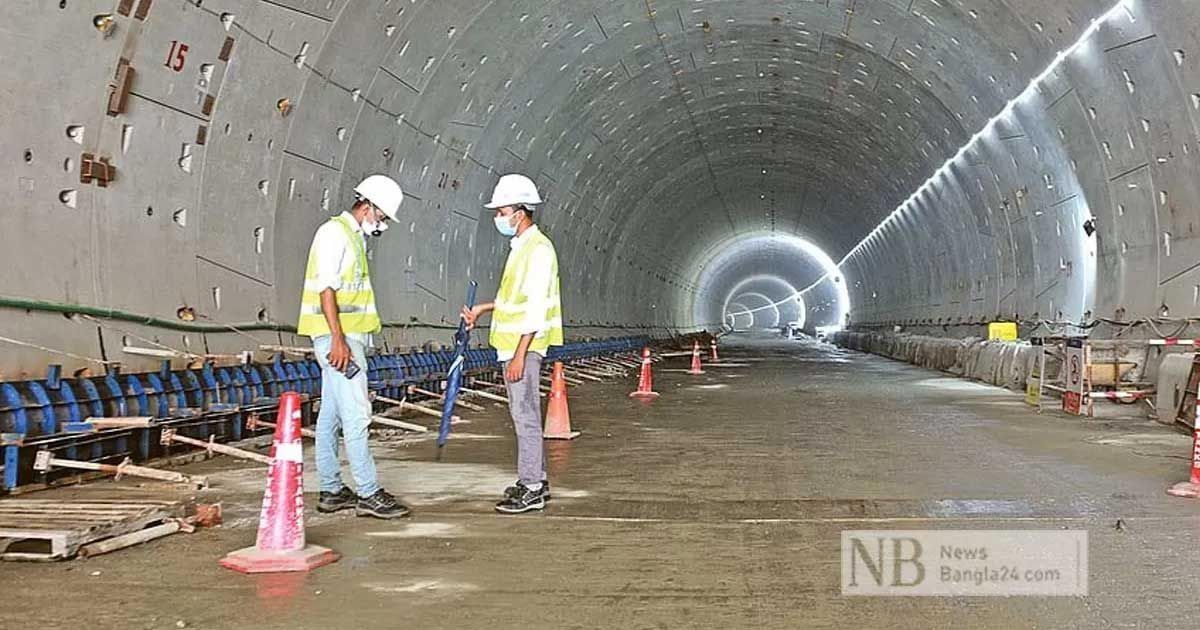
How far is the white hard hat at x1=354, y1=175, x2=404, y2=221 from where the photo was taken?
667 cm

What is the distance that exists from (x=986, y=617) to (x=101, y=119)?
6.95m

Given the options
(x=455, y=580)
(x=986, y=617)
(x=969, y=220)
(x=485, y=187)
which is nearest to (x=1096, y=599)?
(x=986, y=617)

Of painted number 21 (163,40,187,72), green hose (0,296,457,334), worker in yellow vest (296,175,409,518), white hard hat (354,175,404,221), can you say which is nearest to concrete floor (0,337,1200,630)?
worker in yellow vest (296,175,409,518)

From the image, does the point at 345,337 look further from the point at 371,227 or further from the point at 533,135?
the point at 533,135

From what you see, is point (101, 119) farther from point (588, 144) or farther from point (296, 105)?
point (588, 144)

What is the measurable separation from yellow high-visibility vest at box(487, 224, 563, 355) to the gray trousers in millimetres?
126

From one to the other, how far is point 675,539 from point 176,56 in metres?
5.79

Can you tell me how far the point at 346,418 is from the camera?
6.41 metres

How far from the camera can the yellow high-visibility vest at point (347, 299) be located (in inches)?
255

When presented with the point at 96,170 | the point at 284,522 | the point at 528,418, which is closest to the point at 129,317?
the point at 96,170

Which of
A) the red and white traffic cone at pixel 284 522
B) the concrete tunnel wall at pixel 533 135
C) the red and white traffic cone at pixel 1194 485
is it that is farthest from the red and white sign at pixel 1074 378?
the red and white traffic cone at pixel 284 522

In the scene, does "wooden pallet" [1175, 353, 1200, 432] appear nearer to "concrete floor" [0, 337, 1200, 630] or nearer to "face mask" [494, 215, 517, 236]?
"concrete floor" [0, 337, 1200, 630]

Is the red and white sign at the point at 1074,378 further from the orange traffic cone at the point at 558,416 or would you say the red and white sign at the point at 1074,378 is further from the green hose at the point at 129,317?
the green hose at the point at 129,317

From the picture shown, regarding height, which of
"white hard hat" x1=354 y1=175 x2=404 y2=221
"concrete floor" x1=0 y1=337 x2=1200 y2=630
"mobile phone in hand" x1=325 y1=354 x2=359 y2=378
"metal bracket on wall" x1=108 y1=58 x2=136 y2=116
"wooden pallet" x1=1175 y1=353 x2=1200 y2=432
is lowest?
"concrete floor" x1=0 y1=337 x2=1200 y2=630
